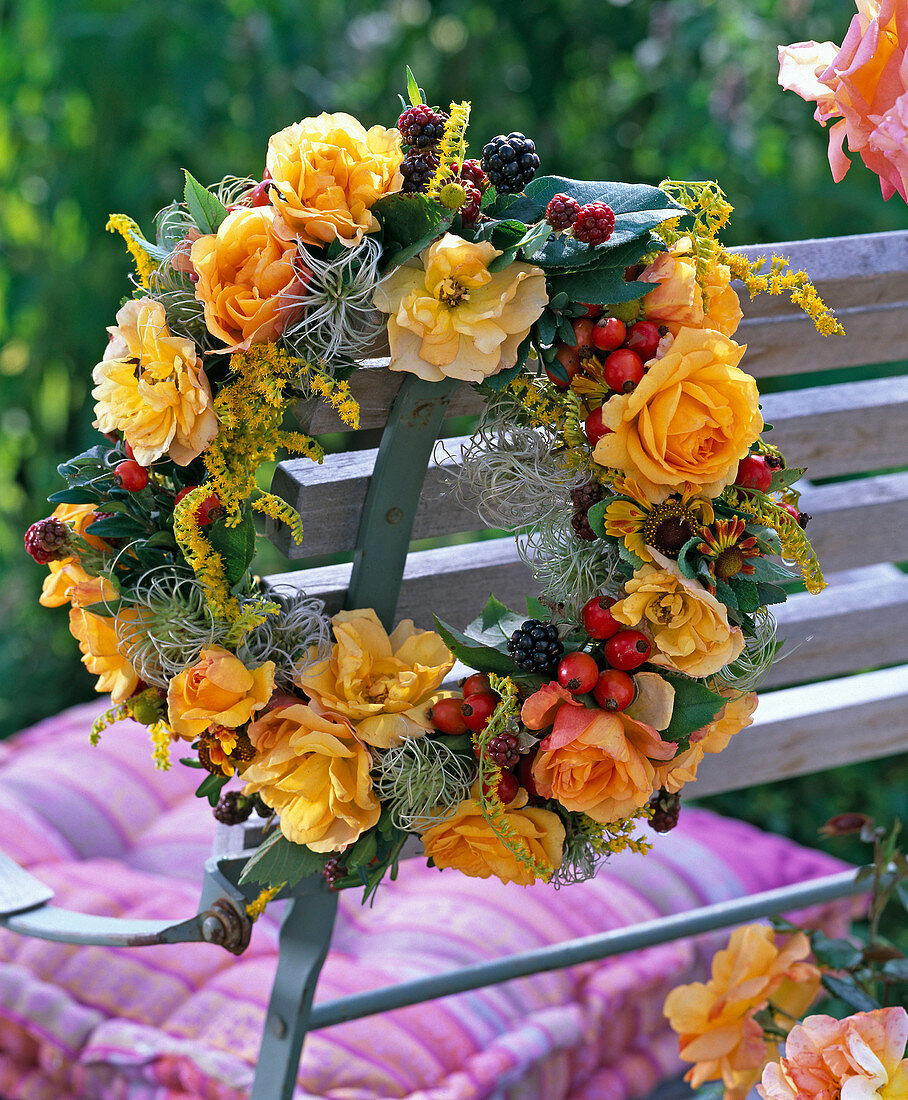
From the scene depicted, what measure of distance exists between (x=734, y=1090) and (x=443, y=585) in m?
0.52

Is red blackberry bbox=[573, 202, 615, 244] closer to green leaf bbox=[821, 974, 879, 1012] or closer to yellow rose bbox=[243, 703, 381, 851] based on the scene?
yellow rose bbox=[243, 703, 381, 851]

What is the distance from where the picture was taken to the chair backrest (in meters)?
0.91

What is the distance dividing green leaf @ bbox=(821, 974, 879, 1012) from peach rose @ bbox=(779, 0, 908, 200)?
0.69 metres

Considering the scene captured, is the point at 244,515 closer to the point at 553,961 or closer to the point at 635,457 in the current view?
the point at 635,457

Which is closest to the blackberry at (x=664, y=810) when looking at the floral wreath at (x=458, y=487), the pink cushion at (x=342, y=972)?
the floral wreath at (x=458, y=487)

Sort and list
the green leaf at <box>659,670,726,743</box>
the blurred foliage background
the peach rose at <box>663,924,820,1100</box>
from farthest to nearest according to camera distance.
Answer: the blurred foliage background < the peach rose at <box>663,924,820,1100</box> < the green leaf at <box>659,670,726,743</box>

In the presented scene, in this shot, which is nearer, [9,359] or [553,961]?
[553,961]

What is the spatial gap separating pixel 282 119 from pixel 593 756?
6.55 feet

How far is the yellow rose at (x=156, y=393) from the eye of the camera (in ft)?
2.41

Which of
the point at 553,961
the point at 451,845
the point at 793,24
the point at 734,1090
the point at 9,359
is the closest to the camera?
the point at 451,845

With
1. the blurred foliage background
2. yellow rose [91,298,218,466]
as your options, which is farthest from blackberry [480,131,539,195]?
the blurred foliage background

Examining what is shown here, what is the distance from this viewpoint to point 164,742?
2.80 feet

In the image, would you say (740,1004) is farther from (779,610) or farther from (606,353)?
(606,353)

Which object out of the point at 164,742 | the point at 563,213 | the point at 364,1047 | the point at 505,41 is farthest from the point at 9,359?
the point at 563,213
